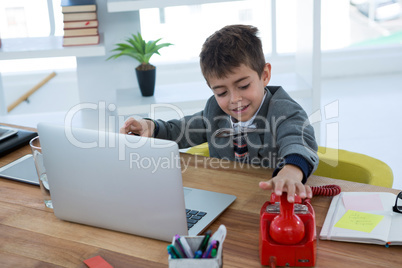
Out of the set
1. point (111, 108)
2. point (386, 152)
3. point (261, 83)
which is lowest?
point (386, 152)

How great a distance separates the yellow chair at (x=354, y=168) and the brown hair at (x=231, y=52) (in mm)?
379

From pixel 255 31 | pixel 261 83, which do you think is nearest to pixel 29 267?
pixel 261 83

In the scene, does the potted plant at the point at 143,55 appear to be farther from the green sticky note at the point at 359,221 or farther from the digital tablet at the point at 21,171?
the green sticky note at the point at 359,221

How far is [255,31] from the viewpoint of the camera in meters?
1.64

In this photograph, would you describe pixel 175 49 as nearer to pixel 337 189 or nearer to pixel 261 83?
pixel 261 83

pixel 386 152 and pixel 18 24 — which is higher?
pixel 18 24

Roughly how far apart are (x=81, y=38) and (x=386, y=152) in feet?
6.36

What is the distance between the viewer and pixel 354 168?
1665 millimetres

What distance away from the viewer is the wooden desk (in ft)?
3.56

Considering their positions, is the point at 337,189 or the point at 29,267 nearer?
the point at 29,267

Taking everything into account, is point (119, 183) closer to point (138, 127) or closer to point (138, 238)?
point (138, 238)

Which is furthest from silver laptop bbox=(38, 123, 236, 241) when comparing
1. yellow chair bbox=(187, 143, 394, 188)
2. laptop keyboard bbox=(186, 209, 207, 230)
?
yellow chair bbox=(187, 143, 394, 188)

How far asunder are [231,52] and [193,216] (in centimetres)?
53

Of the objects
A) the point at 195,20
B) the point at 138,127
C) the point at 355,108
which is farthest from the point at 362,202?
the point at 195,20
